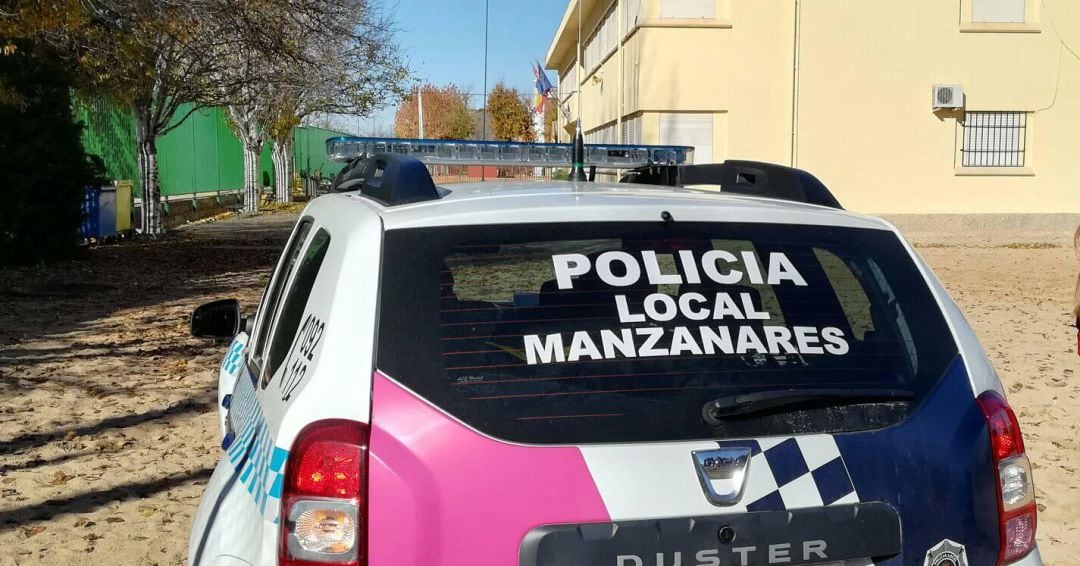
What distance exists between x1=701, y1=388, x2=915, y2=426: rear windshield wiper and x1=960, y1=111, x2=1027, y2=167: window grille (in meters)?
24.3

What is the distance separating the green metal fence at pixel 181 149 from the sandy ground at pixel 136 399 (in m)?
6.28

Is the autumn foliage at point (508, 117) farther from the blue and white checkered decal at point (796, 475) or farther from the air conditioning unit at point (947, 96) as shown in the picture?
the blue and white checkered decal at point (796, 475)

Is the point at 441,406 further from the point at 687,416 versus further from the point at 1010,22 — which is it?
the point at 1010,22

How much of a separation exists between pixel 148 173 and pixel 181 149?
22.0ft

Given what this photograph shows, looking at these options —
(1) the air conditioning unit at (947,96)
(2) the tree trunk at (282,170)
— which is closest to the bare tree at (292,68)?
(2) the tree trunk at (282,170)

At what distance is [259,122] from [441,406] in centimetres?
3526

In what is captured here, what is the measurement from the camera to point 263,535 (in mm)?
2463

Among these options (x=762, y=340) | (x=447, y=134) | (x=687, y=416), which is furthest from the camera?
(x=447, y=134)

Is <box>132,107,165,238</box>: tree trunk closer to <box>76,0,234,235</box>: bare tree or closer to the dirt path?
<box>76,0,234,235</box>: bare tree

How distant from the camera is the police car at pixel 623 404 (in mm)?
2311

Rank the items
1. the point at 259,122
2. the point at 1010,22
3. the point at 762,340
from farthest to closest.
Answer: the point at 259,122 → the point at 1010,22 → the point at 762,340

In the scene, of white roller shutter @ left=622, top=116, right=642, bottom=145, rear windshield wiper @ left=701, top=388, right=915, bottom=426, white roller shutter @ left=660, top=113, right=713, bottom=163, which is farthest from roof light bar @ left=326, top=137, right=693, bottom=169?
white roller shutter @ left=622, top=116, right=642, bottom=145

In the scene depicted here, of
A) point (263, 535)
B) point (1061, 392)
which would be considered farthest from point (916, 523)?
point (1061, 392)

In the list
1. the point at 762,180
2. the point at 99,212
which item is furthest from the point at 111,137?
the point at 762,180
